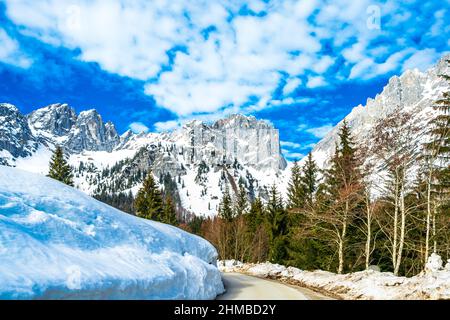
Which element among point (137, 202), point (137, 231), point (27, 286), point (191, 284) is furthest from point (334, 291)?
point (137, 202)

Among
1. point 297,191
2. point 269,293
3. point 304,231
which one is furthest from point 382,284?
point 297,191

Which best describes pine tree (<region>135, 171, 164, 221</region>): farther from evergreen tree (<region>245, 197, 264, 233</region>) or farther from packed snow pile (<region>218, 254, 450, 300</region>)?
packed snow pile (<region>218, 254, 450, 300</region>)

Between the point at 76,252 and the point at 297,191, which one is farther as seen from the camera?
the point at 297,191

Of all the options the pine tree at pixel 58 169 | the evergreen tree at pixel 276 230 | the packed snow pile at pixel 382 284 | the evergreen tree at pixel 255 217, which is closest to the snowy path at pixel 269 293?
the packed snow pile at pixel 382 284

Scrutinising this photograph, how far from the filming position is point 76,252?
1004 centimetres

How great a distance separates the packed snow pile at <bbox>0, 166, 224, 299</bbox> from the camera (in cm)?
799

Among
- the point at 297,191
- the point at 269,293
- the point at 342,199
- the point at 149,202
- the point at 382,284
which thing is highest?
the point at 297,191

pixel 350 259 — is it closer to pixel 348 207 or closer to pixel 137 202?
pixel 348 207

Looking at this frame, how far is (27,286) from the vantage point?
7359mm

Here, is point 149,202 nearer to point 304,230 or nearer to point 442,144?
point 304,230

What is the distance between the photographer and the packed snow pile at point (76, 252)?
799cm
